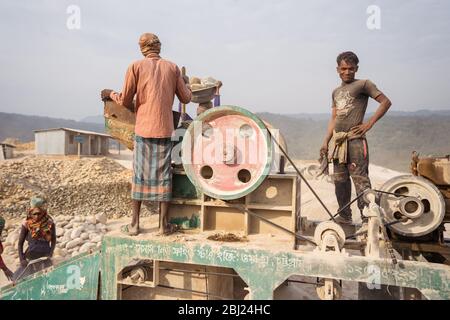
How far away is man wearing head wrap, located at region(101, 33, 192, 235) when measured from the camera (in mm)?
3629

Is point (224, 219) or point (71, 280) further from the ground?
point (224, 219)

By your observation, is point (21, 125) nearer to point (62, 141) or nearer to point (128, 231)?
point (62, 141)

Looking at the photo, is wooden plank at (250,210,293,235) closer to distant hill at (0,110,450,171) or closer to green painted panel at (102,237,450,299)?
green painted panel at (102,237,450,299)

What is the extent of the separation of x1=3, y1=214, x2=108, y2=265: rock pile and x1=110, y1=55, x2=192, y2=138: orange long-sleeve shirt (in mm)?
6826

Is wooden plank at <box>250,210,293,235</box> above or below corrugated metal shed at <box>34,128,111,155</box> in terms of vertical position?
below

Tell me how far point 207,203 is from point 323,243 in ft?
4.38

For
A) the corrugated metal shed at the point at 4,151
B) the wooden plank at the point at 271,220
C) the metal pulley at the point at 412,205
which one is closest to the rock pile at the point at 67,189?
the corrugated metal shed at the point at 4,151

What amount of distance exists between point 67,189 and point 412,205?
16694 mm

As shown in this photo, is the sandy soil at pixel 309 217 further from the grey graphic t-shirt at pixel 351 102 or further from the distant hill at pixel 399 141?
the distant hill at pixel 399 141

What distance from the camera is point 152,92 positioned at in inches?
143

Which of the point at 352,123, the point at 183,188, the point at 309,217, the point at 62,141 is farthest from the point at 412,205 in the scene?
the point at 62,141

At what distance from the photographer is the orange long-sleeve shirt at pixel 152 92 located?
11.9ft

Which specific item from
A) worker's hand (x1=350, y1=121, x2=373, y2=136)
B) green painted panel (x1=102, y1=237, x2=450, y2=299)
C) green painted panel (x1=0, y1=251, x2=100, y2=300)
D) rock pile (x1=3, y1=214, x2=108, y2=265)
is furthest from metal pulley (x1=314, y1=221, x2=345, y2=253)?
rock pile (x1=3, y1=214, x2=108, y2=265)
